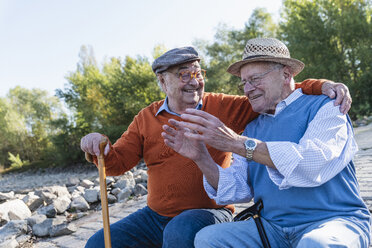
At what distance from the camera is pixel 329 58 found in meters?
18.2

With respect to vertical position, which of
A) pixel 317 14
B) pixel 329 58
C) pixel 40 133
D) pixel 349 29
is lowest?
pixel 40 133

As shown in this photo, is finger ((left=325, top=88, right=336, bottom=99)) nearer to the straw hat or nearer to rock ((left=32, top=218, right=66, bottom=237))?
the straw hat

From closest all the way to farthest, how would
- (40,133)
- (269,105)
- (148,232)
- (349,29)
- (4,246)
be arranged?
(269,105), (148,232), (4,246), (349,29), (40,133)

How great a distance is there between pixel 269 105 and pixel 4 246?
3407 mm

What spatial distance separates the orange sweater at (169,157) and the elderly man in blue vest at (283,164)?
254mm

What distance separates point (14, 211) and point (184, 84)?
14.7ft

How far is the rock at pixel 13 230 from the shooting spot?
417 cm

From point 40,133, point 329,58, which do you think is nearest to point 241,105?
point 329,58

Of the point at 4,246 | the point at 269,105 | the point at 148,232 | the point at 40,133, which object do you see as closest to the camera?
the point at 269,105

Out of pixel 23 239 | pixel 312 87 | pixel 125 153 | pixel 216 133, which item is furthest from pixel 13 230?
pixel 312 87

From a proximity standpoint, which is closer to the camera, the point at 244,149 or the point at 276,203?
the point at 244,149

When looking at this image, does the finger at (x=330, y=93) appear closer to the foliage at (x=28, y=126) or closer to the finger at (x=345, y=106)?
the finger at (x=345, y=106)

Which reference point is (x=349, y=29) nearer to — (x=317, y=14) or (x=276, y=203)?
(x=317, y=14)

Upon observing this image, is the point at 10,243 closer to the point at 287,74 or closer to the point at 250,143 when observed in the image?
the point at 250,143
